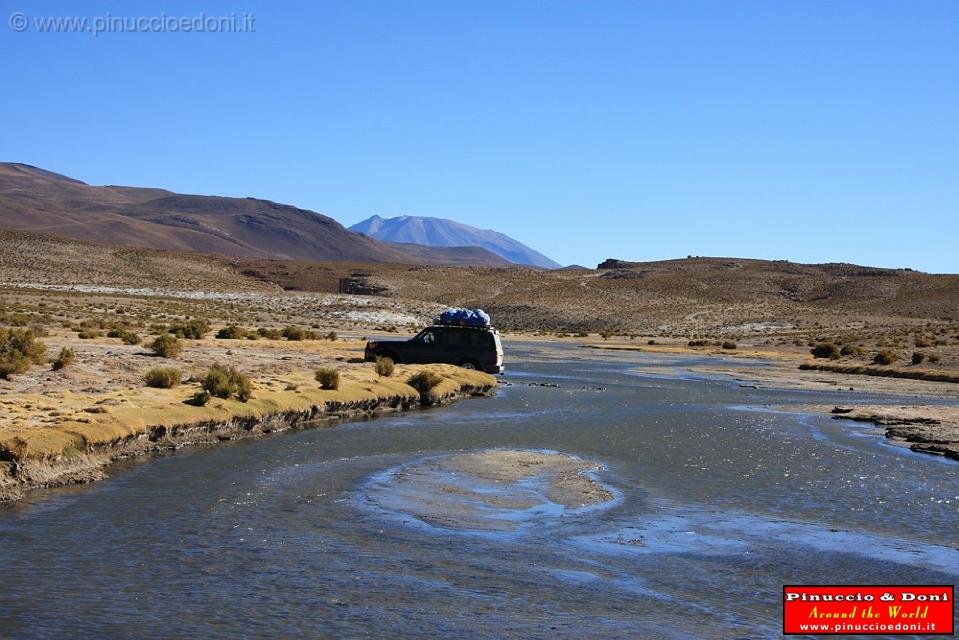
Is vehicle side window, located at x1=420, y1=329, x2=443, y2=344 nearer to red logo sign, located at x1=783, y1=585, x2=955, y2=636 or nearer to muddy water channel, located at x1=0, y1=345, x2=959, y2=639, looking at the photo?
muddy water channel, located at x1=0, y1=345, x2=959, y2=639

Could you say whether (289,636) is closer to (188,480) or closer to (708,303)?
(188,480)

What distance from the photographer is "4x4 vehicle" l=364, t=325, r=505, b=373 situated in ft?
122

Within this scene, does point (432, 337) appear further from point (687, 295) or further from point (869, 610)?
point (687, 295)

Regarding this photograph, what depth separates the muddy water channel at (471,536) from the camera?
1000cm

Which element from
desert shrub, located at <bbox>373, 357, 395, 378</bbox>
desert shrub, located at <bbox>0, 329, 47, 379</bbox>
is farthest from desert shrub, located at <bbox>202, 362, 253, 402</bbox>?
desert shrub, located at <bbox>373, 357, 395, 378</bbox>

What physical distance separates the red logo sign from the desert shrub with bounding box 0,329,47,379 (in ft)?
65.5

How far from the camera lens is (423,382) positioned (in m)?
30.9

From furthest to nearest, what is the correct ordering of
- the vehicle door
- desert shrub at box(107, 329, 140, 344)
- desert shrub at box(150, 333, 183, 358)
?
desert shrub at box(107, 329, 140, 344) < the vehicle door < desert shrub at box(150, 333, 183, 358)

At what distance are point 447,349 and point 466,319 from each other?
2672 millimetres

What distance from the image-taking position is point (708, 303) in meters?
110

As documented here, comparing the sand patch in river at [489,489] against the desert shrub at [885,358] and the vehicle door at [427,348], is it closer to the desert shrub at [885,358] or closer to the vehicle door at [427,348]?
the vehicle door at [427,348]

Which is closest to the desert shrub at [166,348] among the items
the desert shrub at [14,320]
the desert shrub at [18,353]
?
the desert shrub at [18,353]

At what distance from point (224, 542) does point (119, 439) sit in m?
6.55

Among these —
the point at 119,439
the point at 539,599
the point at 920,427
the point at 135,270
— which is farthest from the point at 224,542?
the point at 135,270
